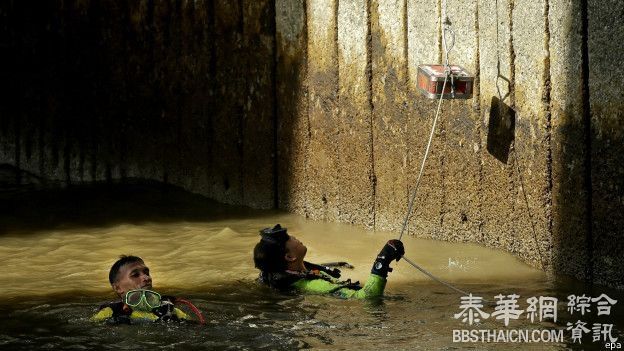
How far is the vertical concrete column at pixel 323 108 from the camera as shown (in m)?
8.03

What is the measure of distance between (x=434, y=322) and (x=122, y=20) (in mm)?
5894

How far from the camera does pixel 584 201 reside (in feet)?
19.9

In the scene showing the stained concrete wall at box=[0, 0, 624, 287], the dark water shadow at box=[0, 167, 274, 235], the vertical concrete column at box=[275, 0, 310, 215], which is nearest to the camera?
the stained concrete wall at box=[0, 0, 624, 287]

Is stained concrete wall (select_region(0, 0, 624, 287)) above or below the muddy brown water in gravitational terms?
above

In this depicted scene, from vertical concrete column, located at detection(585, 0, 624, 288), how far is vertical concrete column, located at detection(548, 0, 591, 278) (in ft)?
0.26

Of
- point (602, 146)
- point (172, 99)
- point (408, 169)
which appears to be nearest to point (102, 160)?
point (172, 99)

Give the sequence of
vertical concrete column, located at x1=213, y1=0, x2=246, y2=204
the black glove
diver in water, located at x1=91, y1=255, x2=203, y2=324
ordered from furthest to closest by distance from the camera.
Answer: vertical concrete column, located at x1=213, y1=0, x2=246, y2=204 → the black glove → diver in water, located at x1=91, y1=255, x2=203, y2=324

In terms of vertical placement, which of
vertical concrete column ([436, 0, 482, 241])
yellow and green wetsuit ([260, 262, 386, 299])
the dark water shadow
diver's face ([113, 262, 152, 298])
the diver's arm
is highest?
vertical concrete column ([436, 0, 482, 241])

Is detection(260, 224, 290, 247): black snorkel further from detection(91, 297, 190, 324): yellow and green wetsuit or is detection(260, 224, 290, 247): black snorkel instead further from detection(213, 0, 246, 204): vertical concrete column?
detection(213, 0, 246, 204): vertical concrete column

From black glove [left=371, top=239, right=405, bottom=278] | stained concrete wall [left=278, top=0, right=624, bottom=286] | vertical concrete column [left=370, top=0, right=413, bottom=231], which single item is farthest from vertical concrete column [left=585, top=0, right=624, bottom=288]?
vertical concrete column [left=370, top=0, right=413, bottom=231]

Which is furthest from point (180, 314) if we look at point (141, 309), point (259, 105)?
point (259, 105)

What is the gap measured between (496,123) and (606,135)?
99 cm

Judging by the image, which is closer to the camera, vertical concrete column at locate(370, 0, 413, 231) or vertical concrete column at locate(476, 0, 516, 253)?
vertical concrete column at locate(476, 0, 516, 253)

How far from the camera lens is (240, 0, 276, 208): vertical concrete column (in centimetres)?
873
